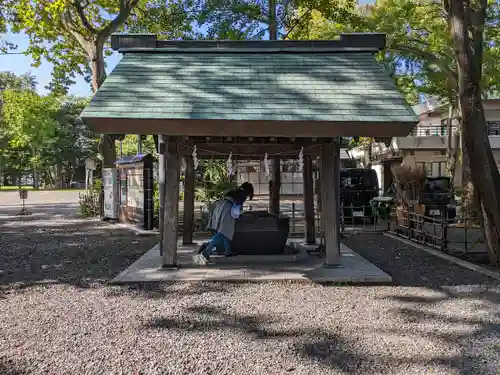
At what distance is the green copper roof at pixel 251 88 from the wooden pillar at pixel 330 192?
1.12m

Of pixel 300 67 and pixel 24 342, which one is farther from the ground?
pixel 300 67

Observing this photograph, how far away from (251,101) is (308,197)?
4170 millimetres

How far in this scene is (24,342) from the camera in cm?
459

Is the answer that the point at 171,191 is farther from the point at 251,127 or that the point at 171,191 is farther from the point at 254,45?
the point at 254,45

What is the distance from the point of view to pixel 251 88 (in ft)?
23.1

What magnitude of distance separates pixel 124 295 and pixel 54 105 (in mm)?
49073

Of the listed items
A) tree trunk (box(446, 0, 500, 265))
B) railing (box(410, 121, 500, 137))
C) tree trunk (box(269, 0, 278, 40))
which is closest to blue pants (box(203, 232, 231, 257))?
tree trunk (box(446, 0, 500, 265))

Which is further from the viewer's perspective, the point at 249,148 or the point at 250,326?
the point at 249,148

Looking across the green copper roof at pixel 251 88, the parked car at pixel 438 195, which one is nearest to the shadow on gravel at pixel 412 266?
the green copper roof at pixel 251 88

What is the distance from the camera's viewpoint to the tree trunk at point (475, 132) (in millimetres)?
8039

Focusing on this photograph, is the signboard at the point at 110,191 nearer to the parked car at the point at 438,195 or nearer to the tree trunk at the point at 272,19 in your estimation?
the tree trunk at the point at 272,19

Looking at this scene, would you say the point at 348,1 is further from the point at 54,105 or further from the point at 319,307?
the point at 54,105

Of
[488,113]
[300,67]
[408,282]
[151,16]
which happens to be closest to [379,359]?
[408,282]

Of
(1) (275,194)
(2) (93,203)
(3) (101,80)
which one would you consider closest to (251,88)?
(1) (275,194)
